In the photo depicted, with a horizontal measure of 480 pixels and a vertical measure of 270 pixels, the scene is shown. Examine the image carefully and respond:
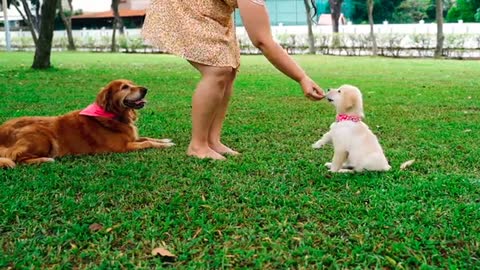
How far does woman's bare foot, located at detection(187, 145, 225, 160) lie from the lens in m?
4.06

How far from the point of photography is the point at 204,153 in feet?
13.4

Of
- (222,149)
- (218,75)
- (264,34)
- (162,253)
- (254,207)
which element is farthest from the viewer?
(222,149)

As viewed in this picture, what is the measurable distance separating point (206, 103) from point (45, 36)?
10.5 m

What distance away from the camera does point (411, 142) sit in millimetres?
4668

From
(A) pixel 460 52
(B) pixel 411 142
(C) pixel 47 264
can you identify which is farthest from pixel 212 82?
(A) pixel 460 52

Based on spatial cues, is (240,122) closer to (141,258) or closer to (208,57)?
(208,57)

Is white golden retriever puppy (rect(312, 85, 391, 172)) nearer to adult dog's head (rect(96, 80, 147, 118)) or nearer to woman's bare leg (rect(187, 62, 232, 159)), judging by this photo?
woman's bare leg (rect(187, 62, 232, 159))

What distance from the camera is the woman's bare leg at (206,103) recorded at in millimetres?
4023

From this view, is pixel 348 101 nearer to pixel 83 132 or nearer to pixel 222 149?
pixel 222 149

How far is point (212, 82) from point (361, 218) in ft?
5.38

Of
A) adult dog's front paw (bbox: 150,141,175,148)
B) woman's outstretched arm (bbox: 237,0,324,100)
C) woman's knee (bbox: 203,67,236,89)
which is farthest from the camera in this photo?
adult dog's front paw (bbox: 150,141,175,148)

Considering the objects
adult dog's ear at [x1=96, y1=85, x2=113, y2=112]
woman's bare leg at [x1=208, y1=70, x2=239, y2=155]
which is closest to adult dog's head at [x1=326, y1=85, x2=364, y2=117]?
woman's bare leg at [x1=208, y1=70, x2=239, y2=155]

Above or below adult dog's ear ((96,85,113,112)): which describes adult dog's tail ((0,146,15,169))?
below

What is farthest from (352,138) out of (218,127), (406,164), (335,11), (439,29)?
(335,11)
